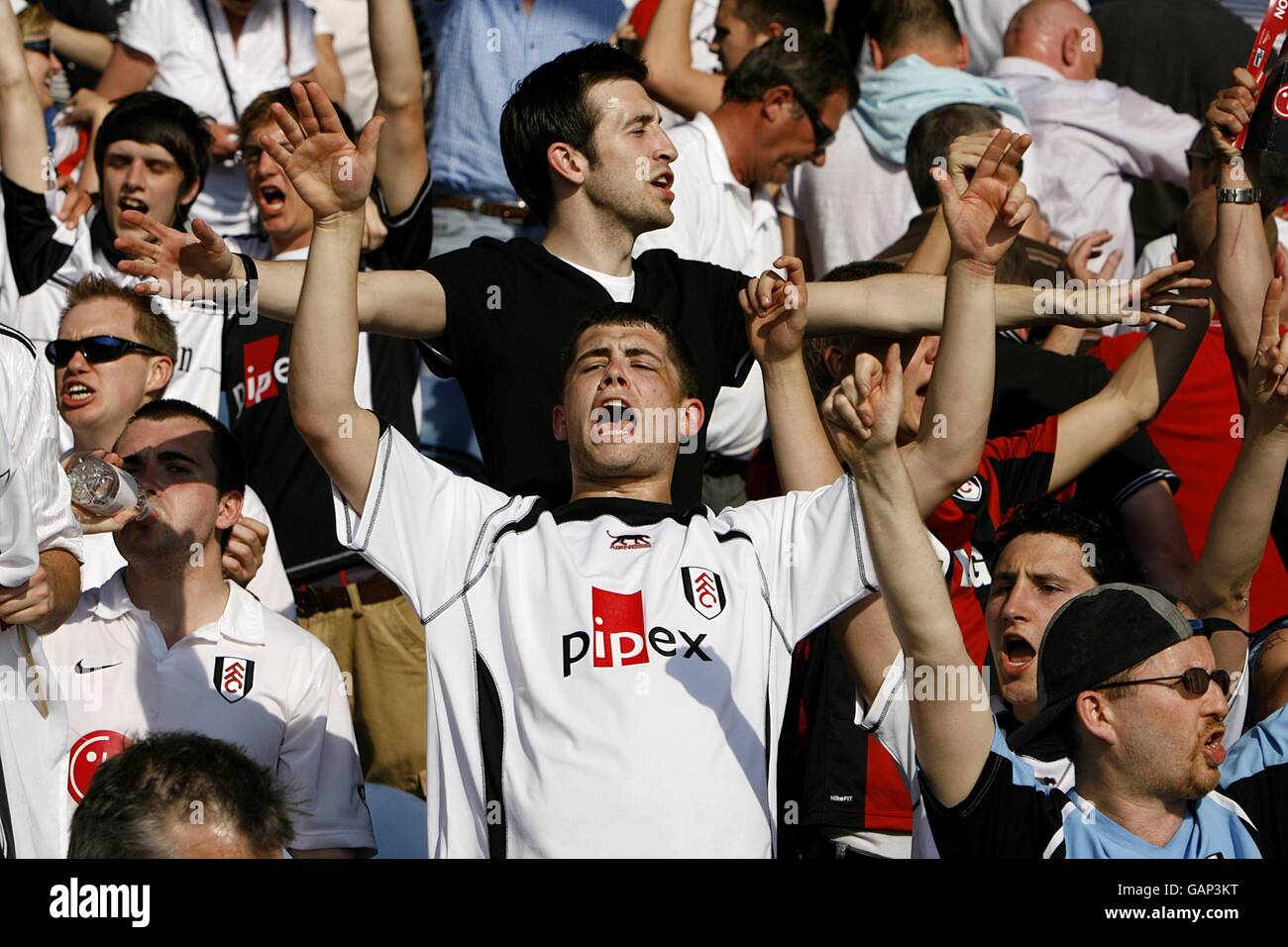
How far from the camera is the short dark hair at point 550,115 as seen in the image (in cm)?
500

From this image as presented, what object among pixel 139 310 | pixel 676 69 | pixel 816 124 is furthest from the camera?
pixel 676 69

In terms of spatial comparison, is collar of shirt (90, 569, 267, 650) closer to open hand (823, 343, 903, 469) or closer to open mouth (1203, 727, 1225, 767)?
open hand (823, 343, 903, 469)

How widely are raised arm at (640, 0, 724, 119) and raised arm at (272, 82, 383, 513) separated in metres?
3.29

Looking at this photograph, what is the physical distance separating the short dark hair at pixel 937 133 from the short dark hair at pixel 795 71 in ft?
1.62

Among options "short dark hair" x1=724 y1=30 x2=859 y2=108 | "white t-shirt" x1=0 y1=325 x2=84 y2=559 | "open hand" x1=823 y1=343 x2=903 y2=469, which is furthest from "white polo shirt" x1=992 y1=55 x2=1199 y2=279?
"white t-shirt" x1=0 y1=325 x2=84 y2=559

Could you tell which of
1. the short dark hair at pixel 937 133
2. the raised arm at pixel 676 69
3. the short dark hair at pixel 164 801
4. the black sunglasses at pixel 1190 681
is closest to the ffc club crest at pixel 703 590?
the black sunglasses at pixel 1190 681

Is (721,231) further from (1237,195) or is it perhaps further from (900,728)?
(900,728)

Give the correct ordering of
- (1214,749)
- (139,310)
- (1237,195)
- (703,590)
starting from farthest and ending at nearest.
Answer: (139,310)
(1237,195)
(703,590)
(1214,749)

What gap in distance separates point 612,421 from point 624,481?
5.6 inches

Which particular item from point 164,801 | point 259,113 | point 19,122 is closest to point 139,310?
point 19,122

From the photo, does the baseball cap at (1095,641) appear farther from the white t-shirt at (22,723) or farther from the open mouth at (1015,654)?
the white t-shirt at (22,723)

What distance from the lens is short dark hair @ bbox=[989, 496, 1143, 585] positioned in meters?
4.85

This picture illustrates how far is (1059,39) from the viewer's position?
→ 7.85 metres
